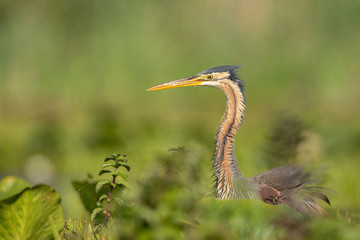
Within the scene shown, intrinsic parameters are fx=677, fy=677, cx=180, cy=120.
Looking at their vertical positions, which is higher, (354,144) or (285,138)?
(285,138)

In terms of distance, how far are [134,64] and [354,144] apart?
17.4 feet

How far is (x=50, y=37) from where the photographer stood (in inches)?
563

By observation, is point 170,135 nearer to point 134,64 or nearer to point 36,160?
point 36,160

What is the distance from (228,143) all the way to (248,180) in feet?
0.99

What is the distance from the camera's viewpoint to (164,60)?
13.5 metres

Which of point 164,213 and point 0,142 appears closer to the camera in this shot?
point 164,213

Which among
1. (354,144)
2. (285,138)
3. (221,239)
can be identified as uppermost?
(221,239)

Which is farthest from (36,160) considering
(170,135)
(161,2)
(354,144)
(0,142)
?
(161,2)

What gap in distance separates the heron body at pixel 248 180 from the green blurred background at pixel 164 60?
20.6 feet

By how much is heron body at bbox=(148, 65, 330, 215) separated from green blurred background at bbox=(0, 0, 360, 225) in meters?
6.29

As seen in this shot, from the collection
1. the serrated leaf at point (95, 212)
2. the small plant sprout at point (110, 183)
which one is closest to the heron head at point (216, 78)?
the small plant sprout at point (110, 183)

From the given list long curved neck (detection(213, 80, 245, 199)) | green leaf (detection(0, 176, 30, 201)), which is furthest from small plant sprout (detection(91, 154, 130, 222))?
long curved neck (detection(213, 80, 245, 199))

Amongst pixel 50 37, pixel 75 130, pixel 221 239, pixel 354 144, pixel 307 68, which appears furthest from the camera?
pixel 50 37

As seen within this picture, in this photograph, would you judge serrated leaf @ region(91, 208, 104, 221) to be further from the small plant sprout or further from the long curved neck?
the long curved neck
